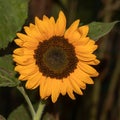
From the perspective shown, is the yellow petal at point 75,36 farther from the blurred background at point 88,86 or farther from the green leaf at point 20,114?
the blurred background at point 88,86

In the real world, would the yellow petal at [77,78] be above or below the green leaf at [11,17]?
below

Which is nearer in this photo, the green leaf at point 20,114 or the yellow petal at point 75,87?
the yellow petal at point 75,87

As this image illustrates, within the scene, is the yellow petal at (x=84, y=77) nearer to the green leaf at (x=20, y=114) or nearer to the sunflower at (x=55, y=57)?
the sunflower at (x=55, y=57)

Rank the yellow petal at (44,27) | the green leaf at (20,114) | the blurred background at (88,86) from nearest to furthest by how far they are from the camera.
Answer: the yellow petal at (44,27) < the green leaf at (20,114) < the blurred background at (88,86)

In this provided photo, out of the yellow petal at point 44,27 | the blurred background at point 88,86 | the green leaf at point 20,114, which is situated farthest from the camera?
the blurred background at point 88,86

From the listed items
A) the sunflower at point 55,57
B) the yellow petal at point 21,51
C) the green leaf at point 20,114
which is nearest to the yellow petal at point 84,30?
the sunflower at point 55,57

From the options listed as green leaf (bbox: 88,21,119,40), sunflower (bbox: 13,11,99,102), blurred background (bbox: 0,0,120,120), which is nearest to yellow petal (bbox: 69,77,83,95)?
sunflower (bbox: 13,11,99,102)

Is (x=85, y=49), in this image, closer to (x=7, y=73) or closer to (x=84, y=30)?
(x=84, y=30)

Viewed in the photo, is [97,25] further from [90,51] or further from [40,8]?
[40,8]
